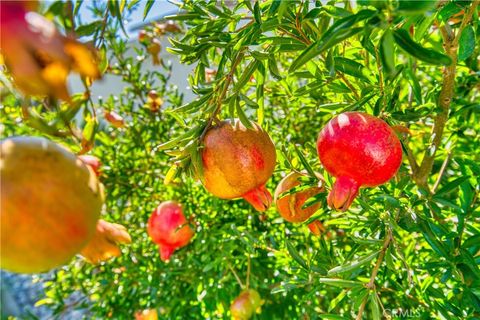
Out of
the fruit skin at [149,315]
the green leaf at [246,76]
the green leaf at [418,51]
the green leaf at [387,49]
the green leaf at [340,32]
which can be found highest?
the green leaf at [340,32]

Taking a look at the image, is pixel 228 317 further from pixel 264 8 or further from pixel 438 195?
pixel 264 8

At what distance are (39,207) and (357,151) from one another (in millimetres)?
305

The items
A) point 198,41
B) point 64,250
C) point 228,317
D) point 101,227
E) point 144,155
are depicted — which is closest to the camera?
point 64,250

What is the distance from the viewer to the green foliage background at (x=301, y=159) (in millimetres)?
522

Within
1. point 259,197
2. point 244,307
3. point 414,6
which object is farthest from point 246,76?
point 244,307

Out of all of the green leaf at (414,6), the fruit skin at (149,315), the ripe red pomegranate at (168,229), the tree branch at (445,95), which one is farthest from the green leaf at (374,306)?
the fruit skin at (149,315)

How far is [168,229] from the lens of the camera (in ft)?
3.46

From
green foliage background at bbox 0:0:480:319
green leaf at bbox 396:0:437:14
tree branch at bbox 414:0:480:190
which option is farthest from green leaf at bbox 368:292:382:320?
green leaf at bbox 396:0:437:14

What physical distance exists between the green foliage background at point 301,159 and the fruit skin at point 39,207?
0.08 feet

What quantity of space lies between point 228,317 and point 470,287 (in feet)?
2.01

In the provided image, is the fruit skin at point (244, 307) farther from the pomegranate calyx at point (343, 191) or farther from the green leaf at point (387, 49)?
the green leaf at point (387, 49)

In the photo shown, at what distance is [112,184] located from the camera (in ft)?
4.34

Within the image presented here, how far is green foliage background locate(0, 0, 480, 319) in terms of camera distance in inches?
20.6

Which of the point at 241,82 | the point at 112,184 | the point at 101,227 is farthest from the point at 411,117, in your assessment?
the point at 112,184
